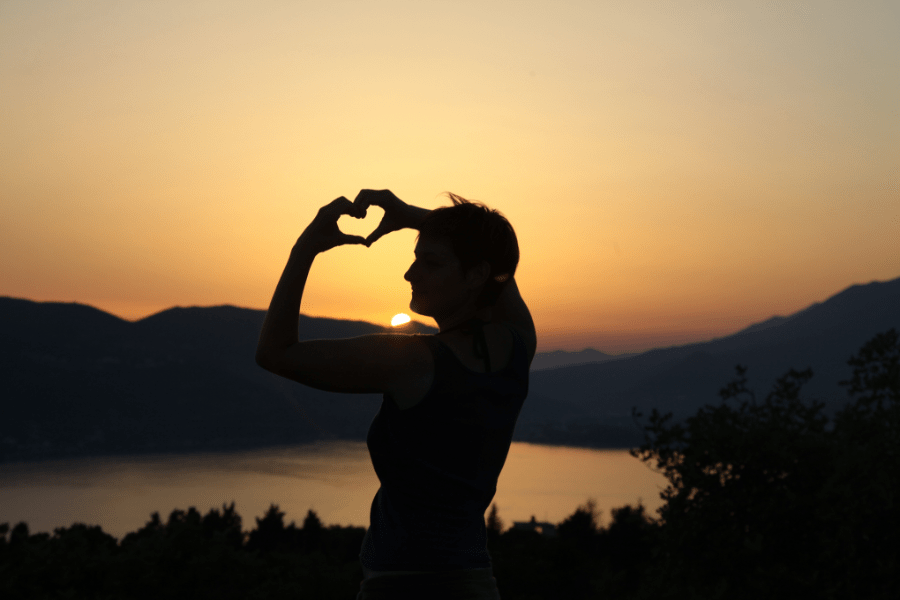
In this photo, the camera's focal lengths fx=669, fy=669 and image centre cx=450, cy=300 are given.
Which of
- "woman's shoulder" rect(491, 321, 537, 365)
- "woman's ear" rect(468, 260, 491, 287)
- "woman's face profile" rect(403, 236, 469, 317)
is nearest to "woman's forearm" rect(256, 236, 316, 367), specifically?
"woman's face profile" rect(403, 236, 469, 317)

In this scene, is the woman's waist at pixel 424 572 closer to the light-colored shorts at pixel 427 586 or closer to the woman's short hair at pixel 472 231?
the light-colored shorts at pixel 427 586

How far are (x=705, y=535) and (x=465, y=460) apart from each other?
37.3 ft

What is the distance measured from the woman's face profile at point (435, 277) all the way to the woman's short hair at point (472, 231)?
0.07 ft

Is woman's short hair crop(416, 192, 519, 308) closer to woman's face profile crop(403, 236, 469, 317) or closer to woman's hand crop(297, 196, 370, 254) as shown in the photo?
woman's face profile crop(403, 236, 469, 317)

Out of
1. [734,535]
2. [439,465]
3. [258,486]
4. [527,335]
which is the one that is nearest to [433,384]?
[439,465]

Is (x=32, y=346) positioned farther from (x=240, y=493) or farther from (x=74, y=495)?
(x=240, y=493)

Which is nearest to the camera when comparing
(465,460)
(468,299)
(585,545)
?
(465,460)

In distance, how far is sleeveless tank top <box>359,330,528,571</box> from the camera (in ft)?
5.28

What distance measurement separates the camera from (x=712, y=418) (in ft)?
41.5

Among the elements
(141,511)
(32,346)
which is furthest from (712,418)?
(32,346)

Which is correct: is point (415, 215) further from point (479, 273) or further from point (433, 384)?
point (433, 384)

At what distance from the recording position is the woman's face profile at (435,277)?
1.76 m

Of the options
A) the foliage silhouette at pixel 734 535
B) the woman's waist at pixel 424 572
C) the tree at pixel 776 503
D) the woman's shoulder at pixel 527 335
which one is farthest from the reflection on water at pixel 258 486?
the woman's waist at pixel 424 572

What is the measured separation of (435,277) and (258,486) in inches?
4443
